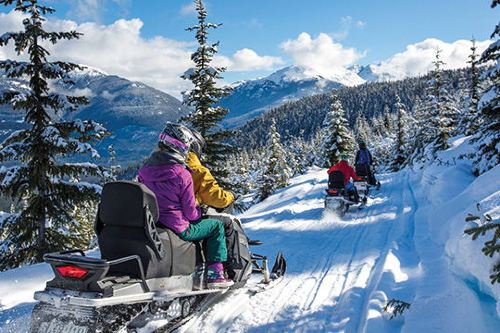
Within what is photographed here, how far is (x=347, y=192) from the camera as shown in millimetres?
13031

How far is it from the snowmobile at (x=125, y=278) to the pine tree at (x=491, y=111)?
8.33m

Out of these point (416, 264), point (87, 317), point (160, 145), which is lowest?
point (416, 264)

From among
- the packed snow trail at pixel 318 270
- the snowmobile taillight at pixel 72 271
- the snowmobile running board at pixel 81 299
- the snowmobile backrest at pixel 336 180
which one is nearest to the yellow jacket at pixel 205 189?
the packed snow trail at pixel 318 270

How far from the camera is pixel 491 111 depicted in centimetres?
1012

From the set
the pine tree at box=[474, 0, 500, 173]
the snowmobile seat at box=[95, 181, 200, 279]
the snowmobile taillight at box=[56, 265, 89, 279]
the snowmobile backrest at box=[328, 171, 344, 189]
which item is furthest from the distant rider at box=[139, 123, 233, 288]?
the snowmobile backrest at box=[328, 171, 344, 189]

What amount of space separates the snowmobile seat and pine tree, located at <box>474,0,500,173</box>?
336 inches

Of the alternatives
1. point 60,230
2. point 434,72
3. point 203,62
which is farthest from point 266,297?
point 434,72

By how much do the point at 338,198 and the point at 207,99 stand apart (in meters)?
8.49

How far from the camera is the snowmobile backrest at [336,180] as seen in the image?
43.2 feet

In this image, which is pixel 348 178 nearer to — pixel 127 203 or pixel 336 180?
pixel 336 180

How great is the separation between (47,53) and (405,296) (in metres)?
11.1

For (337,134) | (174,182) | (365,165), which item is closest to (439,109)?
(337,134)

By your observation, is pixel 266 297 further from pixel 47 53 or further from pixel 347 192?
pixel 47 53

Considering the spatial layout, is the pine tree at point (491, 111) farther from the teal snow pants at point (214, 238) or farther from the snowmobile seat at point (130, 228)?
the snowmobile seat at point (130, 228)
